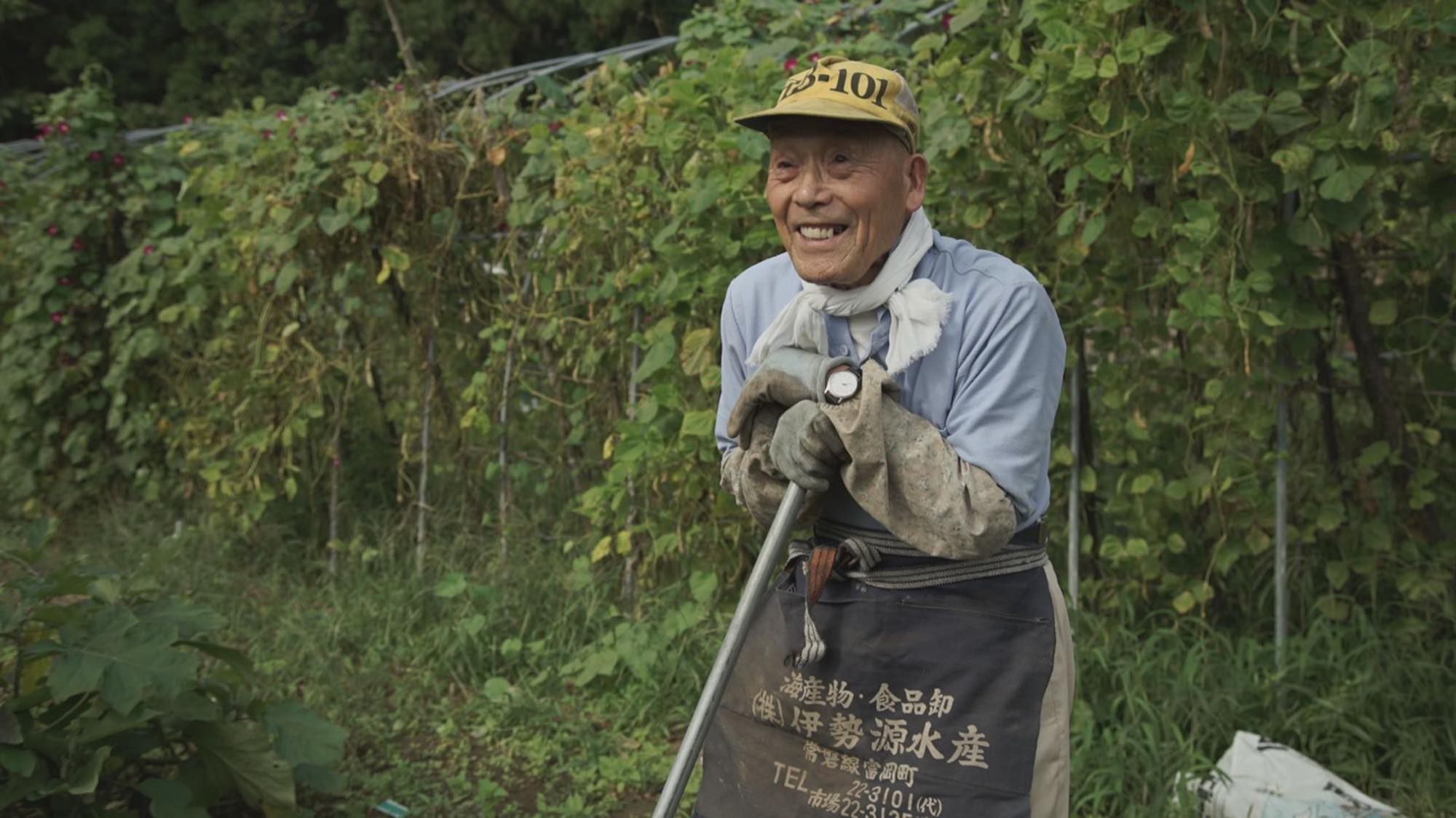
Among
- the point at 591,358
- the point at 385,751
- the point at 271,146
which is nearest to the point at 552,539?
the point at 591,358

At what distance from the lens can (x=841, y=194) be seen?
1.88m

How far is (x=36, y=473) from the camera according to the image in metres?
6.19

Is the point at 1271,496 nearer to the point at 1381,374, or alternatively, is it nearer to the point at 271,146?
the point at 1381,374

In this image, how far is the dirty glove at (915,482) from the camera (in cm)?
174

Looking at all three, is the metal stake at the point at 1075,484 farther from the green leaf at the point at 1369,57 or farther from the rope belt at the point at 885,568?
the rope belt at the point at 885,568

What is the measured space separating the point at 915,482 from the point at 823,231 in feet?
1.30

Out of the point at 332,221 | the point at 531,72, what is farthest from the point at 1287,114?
the point at 531,72

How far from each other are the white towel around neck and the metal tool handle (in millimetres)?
234

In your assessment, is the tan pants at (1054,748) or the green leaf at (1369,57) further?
the green leaf at (1369,57)

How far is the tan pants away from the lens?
1863 mm

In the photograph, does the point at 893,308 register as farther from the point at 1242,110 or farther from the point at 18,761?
the point at 18,761

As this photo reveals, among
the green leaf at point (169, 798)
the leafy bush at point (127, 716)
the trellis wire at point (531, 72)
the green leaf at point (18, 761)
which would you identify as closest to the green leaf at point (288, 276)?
the trellis wire at point (531, 72)

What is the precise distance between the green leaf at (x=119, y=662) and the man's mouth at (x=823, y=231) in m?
1.65

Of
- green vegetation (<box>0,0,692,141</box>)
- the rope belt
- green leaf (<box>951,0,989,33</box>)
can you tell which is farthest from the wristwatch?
green vegetation (<box>0,0,692,141</box>)
